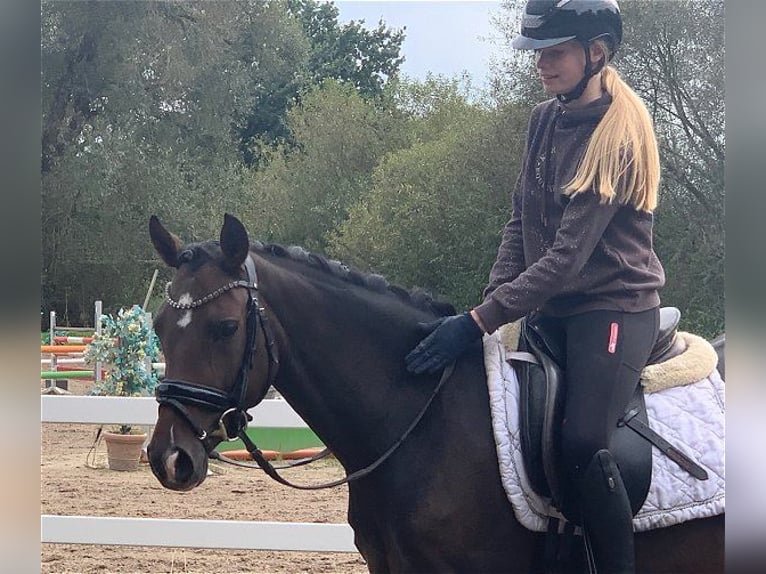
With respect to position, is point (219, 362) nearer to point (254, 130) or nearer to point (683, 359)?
point (683, 359)

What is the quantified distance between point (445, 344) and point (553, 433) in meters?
0.37

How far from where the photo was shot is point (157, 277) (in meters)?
4.08

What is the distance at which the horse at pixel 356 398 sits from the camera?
209 centimetres

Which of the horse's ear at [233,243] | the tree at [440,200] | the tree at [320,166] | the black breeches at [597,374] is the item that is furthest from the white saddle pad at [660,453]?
the tree at [320,166]

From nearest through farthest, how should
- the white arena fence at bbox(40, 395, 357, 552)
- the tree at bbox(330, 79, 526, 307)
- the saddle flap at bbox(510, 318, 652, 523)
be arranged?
the saddle flap at bbox(510, 318, 652, 523) < the white arena fence at bbox(40, 395, 357, 552) < the tree at bbox(330, 79, 526, 307)

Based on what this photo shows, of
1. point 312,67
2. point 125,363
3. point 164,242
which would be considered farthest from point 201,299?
point 125,363

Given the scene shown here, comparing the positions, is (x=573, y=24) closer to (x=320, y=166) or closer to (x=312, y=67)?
(x=320, y=166)

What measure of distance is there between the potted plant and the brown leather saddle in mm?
2663

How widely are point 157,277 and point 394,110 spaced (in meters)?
1.45

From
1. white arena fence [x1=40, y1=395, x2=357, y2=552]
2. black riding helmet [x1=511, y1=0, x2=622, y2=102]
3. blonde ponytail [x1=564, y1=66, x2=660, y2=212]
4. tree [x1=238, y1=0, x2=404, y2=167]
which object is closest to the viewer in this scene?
blonde ponytail [x1=564, y1=66, x2=660, y2=212]

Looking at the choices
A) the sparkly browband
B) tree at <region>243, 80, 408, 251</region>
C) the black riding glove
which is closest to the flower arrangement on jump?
tree at <region>243, 80, 408, 251</region>

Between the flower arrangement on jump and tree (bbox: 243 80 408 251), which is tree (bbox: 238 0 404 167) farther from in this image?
the flower arrangement on jump

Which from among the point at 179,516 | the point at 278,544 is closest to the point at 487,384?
the point at 278,544

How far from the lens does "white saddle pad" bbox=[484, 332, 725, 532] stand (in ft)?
7.19
